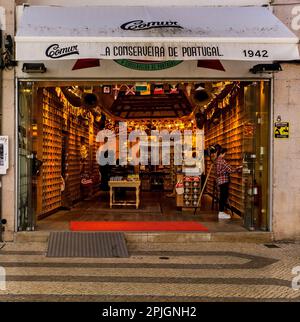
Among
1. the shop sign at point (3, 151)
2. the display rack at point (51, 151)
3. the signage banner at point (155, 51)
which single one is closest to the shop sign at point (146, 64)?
the signage banner at point (155, 51)

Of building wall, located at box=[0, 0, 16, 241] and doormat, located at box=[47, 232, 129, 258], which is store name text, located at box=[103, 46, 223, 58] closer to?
building wall, located at box=[0, 0, 16, 241]

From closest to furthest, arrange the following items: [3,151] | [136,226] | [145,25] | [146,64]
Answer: [145,25] → [3,151] → [146,64] → [136,226]

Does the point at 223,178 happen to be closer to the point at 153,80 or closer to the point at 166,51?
the point at 153,80

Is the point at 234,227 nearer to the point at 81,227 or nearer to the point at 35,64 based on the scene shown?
the point at 81,227

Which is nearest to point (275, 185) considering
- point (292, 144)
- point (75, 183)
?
point (292, 144)

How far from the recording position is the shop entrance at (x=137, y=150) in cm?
948

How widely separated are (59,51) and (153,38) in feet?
5.48

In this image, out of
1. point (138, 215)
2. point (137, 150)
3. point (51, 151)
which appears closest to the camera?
point (138, 215)

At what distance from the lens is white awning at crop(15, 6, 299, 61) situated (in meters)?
7.94

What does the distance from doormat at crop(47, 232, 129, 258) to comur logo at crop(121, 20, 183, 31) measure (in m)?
3.96

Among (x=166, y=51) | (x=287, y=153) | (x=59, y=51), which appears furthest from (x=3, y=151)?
(x=287, y=153)

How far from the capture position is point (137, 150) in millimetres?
22094

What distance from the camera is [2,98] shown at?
9188 millimetres

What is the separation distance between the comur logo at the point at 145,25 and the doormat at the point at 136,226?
4.04 metres
